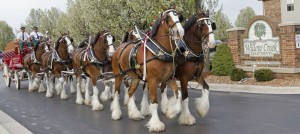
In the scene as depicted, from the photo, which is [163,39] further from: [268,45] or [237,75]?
[268,45]

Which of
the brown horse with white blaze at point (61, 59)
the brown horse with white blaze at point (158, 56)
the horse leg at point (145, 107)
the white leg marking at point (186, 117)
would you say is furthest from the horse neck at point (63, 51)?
the white leg marking at point (186, 117)

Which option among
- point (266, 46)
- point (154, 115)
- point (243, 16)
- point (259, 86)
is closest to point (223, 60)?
point (266, 46)

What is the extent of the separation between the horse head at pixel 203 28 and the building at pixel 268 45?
6.94m

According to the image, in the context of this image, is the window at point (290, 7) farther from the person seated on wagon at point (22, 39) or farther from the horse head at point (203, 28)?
the horse head at point (203, 28)

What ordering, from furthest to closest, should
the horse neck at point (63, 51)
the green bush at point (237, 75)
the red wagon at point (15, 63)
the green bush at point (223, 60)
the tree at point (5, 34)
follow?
the tree at point (5, 34) < the red wagon at point (15, 63) < the green bush at point (223, 60) < the green bush at point (237, 75) < the horse neck at point (63, 51)

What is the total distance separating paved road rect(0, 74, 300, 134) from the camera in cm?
743

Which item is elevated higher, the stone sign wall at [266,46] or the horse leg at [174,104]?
the stone sign wall at [266,46]

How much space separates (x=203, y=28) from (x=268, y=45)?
7.73m

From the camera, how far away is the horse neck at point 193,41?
26.2 feet

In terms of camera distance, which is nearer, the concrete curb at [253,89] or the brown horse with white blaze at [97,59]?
the brown horse with white blaze at [97,59]

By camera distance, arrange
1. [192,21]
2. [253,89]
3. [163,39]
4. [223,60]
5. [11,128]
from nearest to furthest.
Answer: [163,39] → [192,21] → [11,128] → [253,89] → [223,60]

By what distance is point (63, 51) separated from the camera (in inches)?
508

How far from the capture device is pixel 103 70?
11.0m

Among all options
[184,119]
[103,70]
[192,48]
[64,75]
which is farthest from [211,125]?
[64,75]
